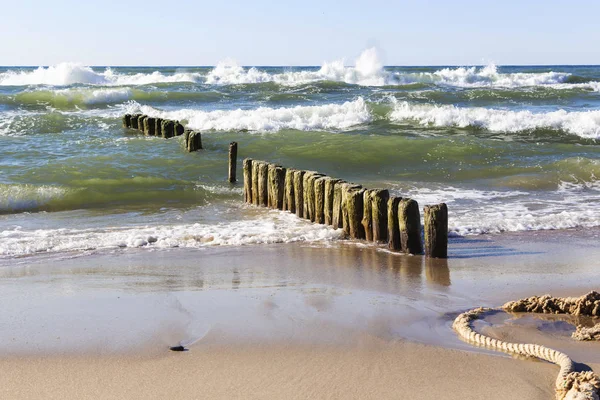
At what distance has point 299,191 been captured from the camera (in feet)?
35.1

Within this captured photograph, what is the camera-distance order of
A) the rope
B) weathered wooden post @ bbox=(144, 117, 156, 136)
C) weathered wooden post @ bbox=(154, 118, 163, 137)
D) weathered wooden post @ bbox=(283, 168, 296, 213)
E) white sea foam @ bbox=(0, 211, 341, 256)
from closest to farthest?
the rope < white sea foam @ bbox=(0, 211, 341, 256) < weathered wooden post @ bbox=(283, 168, 296, 213) < weathered wooden post @ bbox=(154, 118, 163, 137) < weathered wooden post @ bbox=(144, 117, 156, 136)

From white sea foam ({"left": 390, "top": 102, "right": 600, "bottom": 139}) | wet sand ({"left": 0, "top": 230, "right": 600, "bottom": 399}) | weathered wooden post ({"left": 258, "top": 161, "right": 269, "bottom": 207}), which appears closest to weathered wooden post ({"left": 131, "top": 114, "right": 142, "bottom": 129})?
white sea foam ({"left": 390, "top": 102, "right": 600, "bottom": 139})

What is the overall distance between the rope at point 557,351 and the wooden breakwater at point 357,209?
7.05 ft

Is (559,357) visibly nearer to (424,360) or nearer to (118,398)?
(424,360)

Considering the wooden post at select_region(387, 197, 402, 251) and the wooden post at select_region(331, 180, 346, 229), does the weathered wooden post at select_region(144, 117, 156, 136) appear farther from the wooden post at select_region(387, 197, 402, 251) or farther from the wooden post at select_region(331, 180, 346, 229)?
the wooden post at select_region(387, 197, 402, 251)

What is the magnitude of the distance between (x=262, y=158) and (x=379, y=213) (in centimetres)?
911

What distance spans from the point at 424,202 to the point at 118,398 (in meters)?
8.61

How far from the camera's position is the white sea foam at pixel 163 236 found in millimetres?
9039

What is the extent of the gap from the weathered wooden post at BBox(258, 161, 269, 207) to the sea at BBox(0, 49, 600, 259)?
0.28 meters

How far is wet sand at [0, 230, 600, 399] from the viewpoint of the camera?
4.62 metres

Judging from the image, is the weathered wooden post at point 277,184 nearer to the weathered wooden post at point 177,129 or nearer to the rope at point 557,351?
the rope at point 557,351

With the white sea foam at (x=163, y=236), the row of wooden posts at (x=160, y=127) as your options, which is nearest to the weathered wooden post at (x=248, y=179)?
the white sea foam at (x=163, y=236)

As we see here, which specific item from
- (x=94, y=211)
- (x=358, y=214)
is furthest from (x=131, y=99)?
(x=358, y=214)

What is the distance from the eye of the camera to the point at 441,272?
7.62 metres
